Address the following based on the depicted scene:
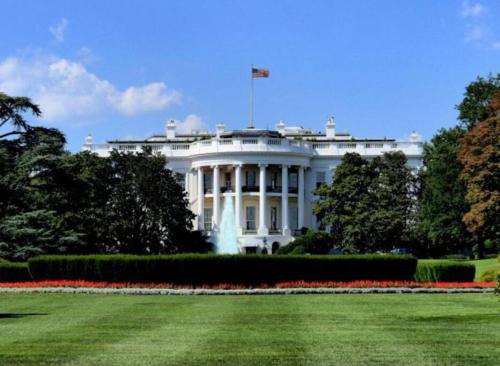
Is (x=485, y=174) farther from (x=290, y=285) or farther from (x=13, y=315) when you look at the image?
(x=13, y=315)

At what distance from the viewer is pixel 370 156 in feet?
278

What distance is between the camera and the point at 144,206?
209ft

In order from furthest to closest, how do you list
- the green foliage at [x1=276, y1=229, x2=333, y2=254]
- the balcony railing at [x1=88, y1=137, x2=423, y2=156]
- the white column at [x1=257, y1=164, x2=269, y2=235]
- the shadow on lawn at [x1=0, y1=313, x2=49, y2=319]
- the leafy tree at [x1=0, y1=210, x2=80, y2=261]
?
the balcony railing at [x1=88, y1=137, x2=423, y2=156]
the white column at [x1=257, y1=164, x2=269, y2=235]
the green foliage at [x1=276, y1=229, x2=333, y2=254]
the leafy tree at [x1=0, y1=210, x2=80, y2=261]
the shadow on lawn at [x1=0, y1=313, x2=49, y2=319]

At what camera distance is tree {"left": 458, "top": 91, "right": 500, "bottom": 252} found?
4975 cm

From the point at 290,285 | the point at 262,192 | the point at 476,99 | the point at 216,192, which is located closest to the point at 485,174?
the point at 476,99

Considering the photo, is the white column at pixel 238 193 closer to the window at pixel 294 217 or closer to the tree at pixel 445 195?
the window at pixel 294 217

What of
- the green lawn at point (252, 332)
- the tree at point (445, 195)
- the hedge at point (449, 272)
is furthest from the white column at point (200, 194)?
the green lawn at point (252, 332)

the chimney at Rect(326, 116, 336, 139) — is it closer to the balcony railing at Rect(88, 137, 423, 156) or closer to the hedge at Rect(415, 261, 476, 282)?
the balcony railing at Rect(88, 137, 423, 156)

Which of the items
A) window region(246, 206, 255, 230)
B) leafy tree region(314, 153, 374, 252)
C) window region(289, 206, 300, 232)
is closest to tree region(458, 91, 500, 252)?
leafy tree region(314, 153, 374, 252)

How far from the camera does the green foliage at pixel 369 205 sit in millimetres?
69000

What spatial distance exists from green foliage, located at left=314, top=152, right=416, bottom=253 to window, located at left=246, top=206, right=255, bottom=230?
389 inches

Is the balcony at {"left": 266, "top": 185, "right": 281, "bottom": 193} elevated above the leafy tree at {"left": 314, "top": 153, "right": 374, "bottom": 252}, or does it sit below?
above

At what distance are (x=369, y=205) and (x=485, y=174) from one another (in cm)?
2031

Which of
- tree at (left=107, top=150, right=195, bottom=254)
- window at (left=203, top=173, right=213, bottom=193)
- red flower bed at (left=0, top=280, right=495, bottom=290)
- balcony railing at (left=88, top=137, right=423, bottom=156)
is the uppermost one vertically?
balcony railing at (left=88, top=137, right=423, bottom=156)
